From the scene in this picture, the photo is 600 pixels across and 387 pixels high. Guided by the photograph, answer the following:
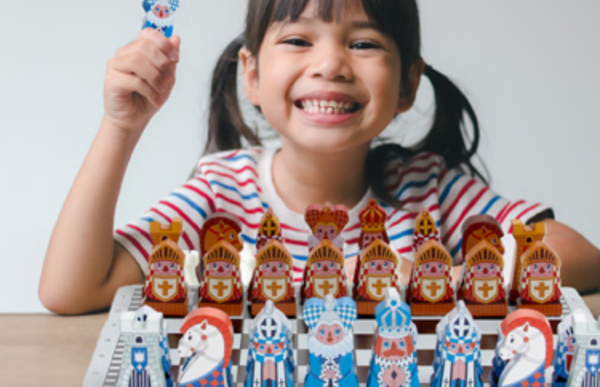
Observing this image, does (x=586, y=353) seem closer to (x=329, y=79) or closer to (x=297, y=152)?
(x=329, y=79)

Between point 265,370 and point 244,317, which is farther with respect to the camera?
point 244,317

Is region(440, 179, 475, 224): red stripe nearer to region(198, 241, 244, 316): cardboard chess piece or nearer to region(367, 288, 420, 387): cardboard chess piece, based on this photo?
region(198, 241, 244, 316): cardboard chess piece

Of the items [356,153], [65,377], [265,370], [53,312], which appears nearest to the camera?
[265,370]

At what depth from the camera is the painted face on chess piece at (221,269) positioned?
4.57 ft

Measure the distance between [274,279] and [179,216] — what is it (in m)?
0.50

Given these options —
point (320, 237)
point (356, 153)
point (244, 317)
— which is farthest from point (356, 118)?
point (244, 317)

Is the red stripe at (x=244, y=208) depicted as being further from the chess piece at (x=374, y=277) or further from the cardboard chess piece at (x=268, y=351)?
the cardboard chess piece at (x=268, y=351)

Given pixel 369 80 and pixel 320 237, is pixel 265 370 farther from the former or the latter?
pixel 369 80

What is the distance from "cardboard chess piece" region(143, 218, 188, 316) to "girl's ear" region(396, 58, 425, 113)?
0.64 meters

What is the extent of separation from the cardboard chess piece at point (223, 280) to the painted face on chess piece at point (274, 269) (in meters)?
0.04

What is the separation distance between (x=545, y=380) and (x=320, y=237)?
18.1 inches

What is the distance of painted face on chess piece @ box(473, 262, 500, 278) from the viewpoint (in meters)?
1.38

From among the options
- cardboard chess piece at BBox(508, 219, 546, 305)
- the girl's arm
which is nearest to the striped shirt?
the girl's arm

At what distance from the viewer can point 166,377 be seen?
114 cm
